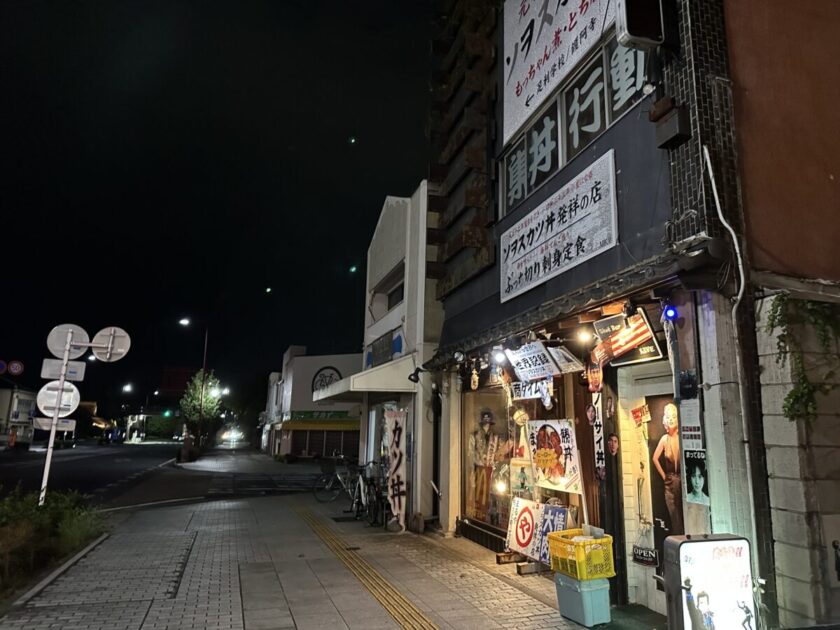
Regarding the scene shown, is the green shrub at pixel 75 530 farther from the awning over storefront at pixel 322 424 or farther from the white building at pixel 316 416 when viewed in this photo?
the awning over storefront at pixel 322 424

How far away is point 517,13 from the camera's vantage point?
10.2 metres

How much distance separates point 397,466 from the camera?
1230cm

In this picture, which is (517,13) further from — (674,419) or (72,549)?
(72,549)

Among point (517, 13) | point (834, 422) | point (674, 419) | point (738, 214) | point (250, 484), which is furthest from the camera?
point (250, 484)

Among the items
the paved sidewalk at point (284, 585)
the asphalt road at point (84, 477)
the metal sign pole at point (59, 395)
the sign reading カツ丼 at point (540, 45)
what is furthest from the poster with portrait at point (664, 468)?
the asphalt road at point (84, 477)

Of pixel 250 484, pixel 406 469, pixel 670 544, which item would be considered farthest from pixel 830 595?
pixel 250 484

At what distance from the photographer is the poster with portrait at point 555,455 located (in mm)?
7555

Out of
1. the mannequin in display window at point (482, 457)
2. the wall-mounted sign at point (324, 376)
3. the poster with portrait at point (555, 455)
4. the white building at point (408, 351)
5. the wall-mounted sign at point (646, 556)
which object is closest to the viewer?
the wall-mounted sign at point (646, 556)

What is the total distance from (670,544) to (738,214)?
10.4 ft

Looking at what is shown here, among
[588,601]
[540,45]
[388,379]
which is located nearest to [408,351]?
[388,379]

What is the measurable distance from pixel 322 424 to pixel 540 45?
109ft

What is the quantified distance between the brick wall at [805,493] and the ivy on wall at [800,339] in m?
0.04

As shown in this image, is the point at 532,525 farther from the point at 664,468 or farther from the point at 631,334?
the point at 631,334

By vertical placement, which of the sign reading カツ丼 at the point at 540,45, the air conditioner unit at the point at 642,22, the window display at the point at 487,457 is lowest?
the window display at the point at 487,457
